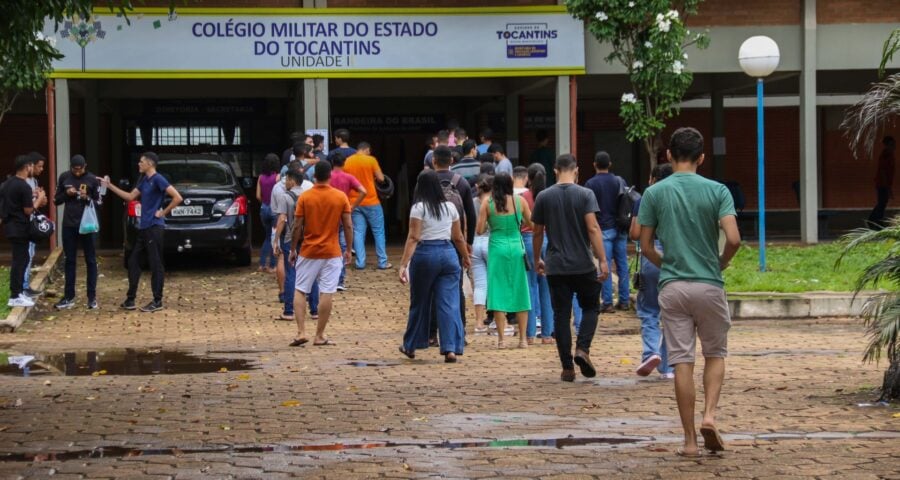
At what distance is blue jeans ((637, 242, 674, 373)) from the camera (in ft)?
35.8

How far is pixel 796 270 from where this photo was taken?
19500mm

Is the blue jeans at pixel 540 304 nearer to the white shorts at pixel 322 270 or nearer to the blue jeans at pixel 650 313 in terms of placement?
the white shorts at pixel 322 270

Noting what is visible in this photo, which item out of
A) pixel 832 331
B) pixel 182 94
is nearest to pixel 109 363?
pixel 832 331

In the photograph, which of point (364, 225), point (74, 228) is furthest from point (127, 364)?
point (364, 225)

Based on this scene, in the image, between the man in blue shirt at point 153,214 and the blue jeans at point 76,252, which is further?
the blue jeans at point 76,252

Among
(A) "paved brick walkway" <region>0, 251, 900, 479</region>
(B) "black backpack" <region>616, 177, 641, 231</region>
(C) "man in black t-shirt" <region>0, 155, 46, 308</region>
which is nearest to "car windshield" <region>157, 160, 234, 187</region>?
(C) "man in black t-shirt" <region>0, 155, 46, 308</region>

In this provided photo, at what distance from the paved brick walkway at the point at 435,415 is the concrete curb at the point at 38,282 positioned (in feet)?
1.37

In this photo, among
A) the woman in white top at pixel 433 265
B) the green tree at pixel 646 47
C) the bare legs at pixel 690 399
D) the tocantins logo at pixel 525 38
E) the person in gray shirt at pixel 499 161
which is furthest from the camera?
the tocantins logo at pixel 525 38

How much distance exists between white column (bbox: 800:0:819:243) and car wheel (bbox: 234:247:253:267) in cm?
943

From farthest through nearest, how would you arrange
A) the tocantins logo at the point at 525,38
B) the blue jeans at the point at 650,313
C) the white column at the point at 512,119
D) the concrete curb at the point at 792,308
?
1. the white column at the point at 512,119
2. the tocantins logo at the point at 525,38
3. the concrete curb at the point at 792,308
4. the blue jeans at the point at 650,313

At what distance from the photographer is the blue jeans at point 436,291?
12148mm

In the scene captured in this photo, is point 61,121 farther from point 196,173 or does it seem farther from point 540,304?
point 540,304

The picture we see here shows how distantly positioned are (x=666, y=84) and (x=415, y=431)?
46.6 feet

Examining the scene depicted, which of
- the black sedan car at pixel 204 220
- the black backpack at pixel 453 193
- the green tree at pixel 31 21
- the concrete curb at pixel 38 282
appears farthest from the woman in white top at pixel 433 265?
the black sedan car at pixel 204 220
